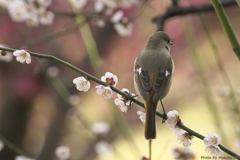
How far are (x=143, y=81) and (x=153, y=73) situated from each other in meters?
0.08

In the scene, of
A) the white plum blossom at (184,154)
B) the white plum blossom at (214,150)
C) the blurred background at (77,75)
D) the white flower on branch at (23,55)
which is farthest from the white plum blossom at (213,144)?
the blurred background at (77,75)

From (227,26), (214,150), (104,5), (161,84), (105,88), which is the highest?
(104,5)

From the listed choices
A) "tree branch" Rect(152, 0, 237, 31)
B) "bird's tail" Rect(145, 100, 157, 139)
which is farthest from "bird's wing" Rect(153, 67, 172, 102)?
"tree branch" Rect(152, 0, 237, 31)

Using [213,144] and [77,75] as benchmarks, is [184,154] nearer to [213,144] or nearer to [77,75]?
[213,144]

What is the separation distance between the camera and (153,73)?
5.69 feet

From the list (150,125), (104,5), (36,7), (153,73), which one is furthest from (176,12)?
(150,125)

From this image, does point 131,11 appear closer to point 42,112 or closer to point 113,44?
point 113,44

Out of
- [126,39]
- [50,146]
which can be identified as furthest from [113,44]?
[50,146]

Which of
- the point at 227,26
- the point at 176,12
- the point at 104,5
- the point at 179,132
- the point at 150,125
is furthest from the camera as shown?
the point at 104,5

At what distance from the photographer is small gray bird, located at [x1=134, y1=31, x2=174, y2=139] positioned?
4.85ft

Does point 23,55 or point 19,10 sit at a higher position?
point 19,10

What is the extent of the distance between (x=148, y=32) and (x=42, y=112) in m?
1.21

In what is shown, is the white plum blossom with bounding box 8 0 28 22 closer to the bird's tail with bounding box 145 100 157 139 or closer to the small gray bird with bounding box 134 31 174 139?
the small gray bird with bounding box 134 31 174 139

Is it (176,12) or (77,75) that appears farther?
(77,75)
